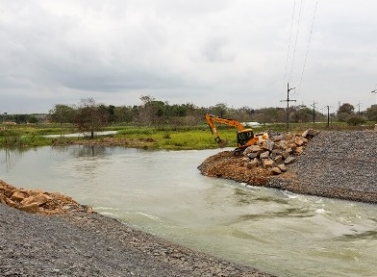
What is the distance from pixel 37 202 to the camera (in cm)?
1341

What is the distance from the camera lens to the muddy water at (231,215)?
10.4 metres

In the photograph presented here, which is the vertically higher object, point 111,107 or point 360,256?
point 111,107

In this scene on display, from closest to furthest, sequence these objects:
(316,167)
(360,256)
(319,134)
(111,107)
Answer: (360,256) < (316,167) < (319,134) < (111,107)

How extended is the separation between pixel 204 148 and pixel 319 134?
16.7 m

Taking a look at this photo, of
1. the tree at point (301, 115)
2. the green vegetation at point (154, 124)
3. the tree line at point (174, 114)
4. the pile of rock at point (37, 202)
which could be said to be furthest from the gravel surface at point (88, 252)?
the tree at point (301, 115)

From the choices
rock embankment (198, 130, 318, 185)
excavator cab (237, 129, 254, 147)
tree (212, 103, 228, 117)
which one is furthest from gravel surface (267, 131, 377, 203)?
tree (212, 103, 228, 117)

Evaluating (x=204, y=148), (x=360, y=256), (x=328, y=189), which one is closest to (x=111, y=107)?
(x=204, y=148)

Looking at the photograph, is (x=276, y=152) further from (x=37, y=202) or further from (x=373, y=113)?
(x=373, y=113)

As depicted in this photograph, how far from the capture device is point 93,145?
46688 mm

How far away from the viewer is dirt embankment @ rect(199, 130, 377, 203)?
1808 cm

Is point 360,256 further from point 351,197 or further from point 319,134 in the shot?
point 319,134

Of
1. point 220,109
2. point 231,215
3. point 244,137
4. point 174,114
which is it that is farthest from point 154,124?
point 231,215

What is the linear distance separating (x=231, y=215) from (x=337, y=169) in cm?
801

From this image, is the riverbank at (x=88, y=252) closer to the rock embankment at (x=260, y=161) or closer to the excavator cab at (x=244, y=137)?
the rock embankment at (x=260, y=161)
